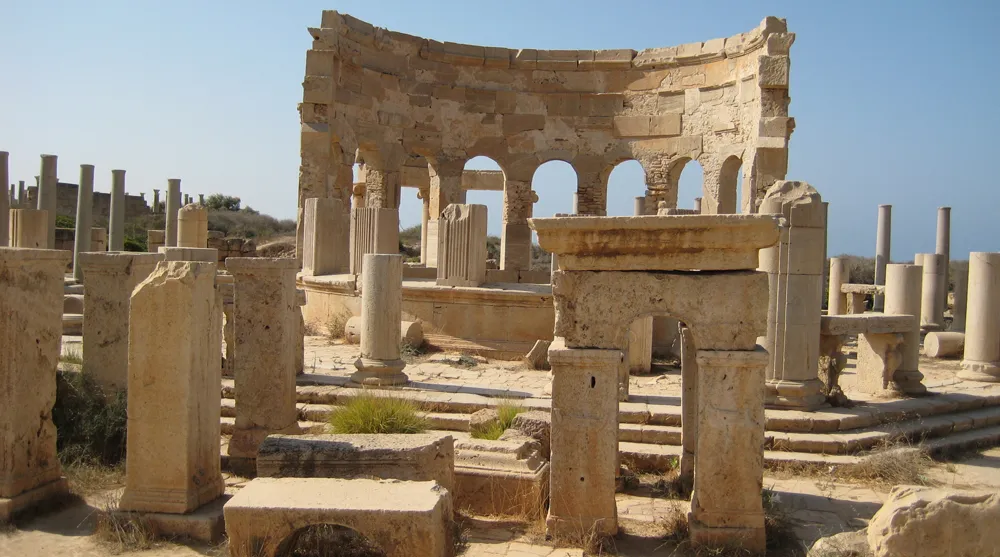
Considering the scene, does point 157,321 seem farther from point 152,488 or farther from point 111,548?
point 111,548

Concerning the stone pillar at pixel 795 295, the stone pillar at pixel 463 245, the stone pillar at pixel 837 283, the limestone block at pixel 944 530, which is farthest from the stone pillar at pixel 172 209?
the limestone block at pixel 944 530

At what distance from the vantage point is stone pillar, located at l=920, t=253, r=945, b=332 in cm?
1590

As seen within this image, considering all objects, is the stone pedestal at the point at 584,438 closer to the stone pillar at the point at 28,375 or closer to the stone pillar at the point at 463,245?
the stone pillar at the point at 28,375

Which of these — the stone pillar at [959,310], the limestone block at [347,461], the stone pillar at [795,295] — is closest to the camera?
the limestone block at [347,461]

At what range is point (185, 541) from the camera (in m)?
5.42

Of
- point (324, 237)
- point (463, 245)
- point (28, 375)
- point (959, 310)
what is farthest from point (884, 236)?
point (28, 375)

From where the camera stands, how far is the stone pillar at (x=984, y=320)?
35.8 feet

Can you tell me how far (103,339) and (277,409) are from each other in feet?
7.26

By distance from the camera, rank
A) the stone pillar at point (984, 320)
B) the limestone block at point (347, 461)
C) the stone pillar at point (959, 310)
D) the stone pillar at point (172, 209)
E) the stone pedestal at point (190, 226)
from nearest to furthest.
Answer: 1. the limestone block at point (347, 461)
2. the stone pillar at point (984, 320)
3. the stone pedestal at point (190, 226)
4. the stone pillar at point (959, 310)
5. the stone pillar at point (172, 209)

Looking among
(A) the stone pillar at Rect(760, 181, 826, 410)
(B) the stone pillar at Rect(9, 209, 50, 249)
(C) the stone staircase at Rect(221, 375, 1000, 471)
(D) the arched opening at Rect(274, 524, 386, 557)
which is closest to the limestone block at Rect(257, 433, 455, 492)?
(D) the arched opening at Rect(274, 524, 386, 557)

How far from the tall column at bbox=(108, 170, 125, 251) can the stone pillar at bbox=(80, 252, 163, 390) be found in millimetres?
14604

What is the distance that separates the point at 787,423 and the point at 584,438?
133 inches

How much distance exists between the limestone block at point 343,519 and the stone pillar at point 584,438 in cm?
96

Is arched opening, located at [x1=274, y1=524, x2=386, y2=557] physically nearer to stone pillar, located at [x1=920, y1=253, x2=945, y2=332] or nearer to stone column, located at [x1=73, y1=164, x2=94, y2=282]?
stone pillar, located at [x1=920, y1=253, x2=945, y2=332]
